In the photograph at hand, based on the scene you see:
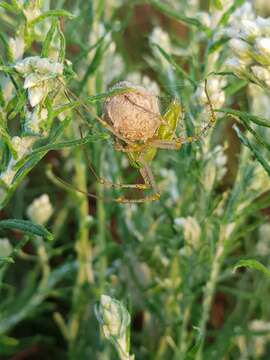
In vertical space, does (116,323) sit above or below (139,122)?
below

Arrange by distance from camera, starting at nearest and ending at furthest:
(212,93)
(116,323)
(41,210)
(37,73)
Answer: (37,73)
(116,323)
(212,93)
(41,210)

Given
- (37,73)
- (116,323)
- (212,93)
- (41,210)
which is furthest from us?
(41,210)

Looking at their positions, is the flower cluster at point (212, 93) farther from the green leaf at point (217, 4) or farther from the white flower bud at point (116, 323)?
the white flower bud at point (116, 323)

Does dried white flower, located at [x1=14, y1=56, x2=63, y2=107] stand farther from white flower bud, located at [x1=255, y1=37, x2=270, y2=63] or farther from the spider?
white flower bud, located at [x1=255, y1=37, x2=270, y2=63]

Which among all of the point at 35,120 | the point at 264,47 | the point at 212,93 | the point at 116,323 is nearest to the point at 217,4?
the point at 212,93

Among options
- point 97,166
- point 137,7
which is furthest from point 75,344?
point 137,7

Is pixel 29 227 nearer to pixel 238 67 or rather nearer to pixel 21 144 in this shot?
pixel 21 144
